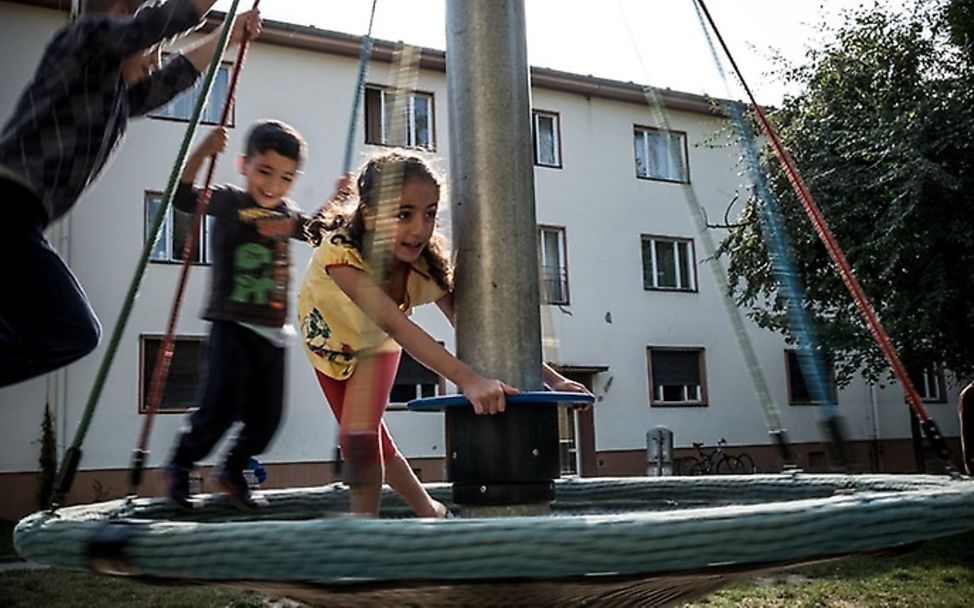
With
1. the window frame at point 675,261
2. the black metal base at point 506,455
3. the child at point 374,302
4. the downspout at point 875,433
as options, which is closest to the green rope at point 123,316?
the child at point 374,302

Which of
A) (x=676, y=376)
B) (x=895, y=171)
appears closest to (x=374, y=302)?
(x=895, y=171)

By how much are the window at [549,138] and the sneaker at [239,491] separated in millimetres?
13923

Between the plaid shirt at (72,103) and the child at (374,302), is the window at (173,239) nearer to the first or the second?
the child at (374,302)

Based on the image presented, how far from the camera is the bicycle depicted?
16328 mm

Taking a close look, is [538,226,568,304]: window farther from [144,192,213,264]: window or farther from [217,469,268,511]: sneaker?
[217,469,268,511]: sneaker

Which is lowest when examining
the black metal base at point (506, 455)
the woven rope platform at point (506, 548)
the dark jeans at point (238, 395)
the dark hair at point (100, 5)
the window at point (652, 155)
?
the woven rope platform at point (506, 548)

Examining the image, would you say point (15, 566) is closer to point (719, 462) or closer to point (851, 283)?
point (851, 283)

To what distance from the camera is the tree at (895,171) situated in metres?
9.38

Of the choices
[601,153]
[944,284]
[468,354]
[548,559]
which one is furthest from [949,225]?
[548,559]

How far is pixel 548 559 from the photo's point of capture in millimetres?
998

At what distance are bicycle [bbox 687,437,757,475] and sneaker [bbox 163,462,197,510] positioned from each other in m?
14.6

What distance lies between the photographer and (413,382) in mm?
14320

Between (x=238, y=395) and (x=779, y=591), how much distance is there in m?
4.26

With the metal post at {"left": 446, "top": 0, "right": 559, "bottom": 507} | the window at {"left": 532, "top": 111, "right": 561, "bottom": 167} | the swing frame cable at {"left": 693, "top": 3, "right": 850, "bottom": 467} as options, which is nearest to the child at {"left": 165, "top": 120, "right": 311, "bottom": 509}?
the metal post at {"left": 446, "top": 0, "right": 559, "bottom": 507}
